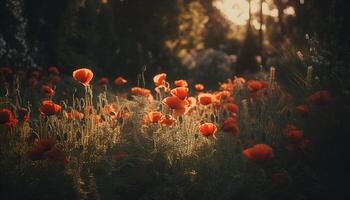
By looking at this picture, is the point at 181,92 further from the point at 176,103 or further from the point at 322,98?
the point at 322,98

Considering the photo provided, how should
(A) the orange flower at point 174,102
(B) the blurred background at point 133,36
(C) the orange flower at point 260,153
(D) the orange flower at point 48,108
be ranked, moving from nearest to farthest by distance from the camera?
(C) the orange flower at point 260,153, (D) the orange flower at point 48,108, (A) the orange flower at point 174,102, (B) the blurred background at point 133,36

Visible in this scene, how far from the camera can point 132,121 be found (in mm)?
5062

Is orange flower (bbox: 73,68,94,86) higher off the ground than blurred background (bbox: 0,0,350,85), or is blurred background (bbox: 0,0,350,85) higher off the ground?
blurred background (bbox: 0,0,350,85)

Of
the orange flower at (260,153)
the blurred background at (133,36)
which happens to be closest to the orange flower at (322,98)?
the orange flower at (260,153)

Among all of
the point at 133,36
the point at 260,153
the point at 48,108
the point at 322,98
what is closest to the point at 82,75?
the point at 48,108

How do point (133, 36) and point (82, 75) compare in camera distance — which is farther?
point (133, 36)

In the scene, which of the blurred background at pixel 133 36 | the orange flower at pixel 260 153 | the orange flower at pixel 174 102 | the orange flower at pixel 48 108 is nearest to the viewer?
the orange flower at pixel 260 153

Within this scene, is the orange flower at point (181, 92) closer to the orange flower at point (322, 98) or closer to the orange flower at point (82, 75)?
the orange flower at point (82, 75)

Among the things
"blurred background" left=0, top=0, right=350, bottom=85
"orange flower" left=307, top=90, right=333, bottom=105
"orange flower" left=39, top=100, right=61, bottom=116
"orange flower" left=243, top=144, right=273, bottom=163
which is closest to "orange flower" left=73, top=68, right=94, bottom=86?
"orange flower" left=39, top=100, right=61, bottom=116

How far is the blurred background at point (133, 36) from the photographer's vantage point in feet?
28.9

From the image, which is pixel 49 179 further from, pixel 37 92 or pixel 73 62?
pixel 73 62

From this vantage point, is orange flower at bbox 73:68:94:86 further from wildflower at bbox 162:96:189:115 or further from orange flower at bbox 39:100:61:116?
wildflower at bbox 162:96:189:115

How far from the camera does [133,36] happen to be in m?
14.0

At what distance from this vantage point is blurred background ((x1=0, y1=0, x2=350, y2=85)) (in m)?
8.82
